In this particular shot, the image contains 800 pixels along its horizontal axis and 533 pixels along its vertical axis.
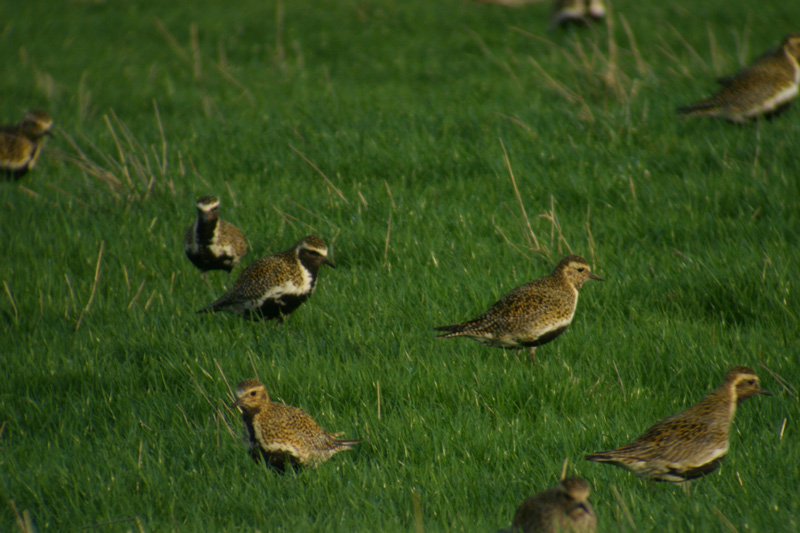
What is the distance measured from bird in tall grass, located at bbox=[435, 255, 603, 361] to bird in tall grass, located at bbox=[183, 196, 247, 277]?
283 centimetres

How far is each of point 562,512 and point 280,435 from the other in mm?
2066

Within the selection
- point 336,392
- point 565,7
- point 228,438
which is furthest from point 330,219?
point 565,7

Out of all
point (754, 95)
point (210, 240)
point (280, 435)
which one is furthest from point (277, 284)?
point (754, 95)

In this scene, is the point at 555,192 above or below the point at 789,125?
below

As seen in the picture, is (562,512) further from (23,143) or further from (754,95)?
(23,143)

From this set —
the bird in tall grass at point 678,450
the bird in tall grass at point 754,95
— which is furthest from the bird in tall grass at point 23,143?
the bird in tall grass at point 678,450

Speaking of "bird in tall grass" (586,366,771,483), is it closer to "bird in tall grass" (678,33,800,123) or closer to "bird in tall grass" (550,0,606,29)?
"bird in tall grass" (678,33,800,123)

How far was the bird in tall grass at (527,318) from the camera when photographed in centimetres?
647

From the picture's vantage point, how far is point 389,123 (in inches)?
462

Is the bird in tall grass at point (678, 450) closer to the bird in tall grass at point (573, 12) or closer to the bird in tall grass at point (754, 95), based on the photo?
the bird in tall grass at point (754, 95)

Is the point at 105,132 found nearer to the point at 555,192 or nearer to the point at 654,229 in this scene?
the point at 555,192

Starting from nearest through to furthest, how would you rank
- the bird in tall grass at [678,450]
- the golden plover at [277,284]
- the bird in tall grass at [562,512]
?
the bird in tall grass at [562,512] < the bird in tall grass at [678,450] < the golden plover at [277,284]

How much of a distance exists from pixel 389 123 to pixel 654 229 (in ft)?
15.7

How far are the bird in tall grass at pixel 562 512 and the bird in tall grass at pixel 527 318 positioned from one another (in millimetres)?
2309
